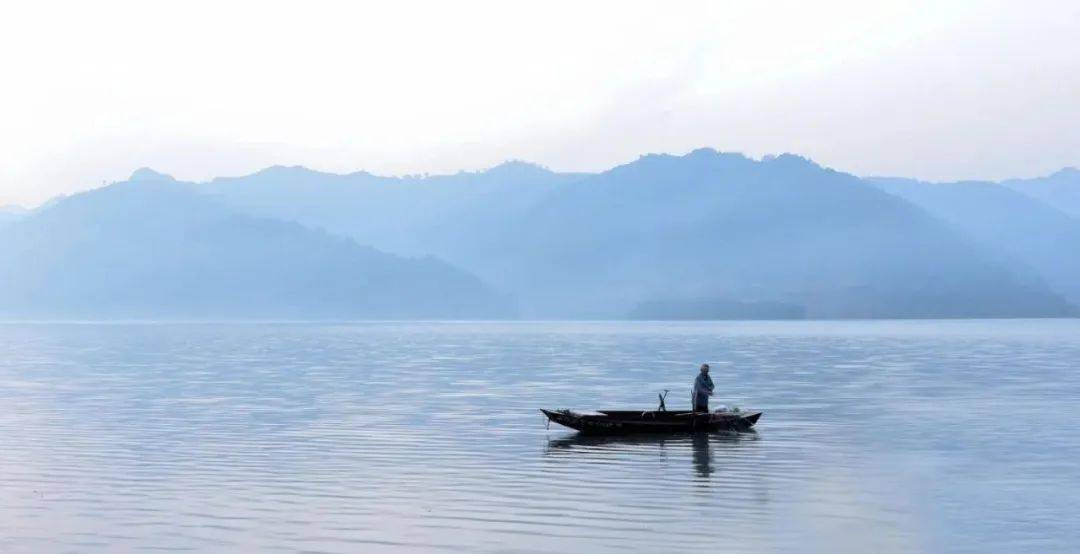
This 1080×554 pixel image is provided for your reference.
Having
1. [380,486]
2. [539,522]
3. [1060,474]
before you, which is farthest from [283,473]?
[1060,474]

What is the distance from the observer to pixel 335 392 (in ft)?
277

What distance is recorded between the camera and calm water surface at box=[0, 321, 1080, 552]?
31688 mm

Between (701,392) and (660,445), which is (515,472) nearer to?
(660,445)

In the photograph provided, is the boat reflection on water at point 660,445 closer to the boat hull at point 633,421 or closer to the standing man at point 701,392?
the boat hull at point 633,421

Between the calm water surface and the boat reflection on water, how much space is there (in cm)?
23

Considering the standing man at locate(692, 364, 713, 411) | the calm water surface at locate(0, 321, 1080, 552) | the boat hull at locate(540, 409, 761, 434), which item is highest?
the standing man at locate(692, 364, 713, 411)

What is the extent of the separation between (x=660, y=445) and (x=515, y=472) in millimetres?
10361

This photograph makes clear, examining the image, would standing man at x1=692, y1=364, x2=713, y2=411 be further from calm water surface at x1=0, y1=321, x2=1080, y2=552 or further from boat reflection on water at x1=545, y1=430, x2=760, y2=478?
calm water surface at x1=0, y1=321, x2=1080, y2=552

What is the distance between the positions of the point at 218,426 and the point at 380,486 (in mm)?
22528

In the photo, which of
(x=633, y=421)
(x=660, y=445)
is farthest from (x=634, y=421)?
(x=660, y=445)

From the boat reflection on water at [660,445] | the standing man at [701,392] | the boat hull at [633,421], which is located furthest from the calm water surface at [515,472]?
the standing man at [701,392]

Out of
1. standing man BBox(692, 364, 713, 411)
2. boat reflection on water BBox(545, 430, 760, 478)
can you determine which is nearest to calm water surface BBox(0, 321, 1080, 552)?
boat reflection on water BBox(545, 430, 760, 478)

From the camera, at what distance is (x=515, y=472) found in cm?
4278

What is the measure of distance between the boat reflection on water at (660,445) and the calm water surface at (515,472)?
230mm
